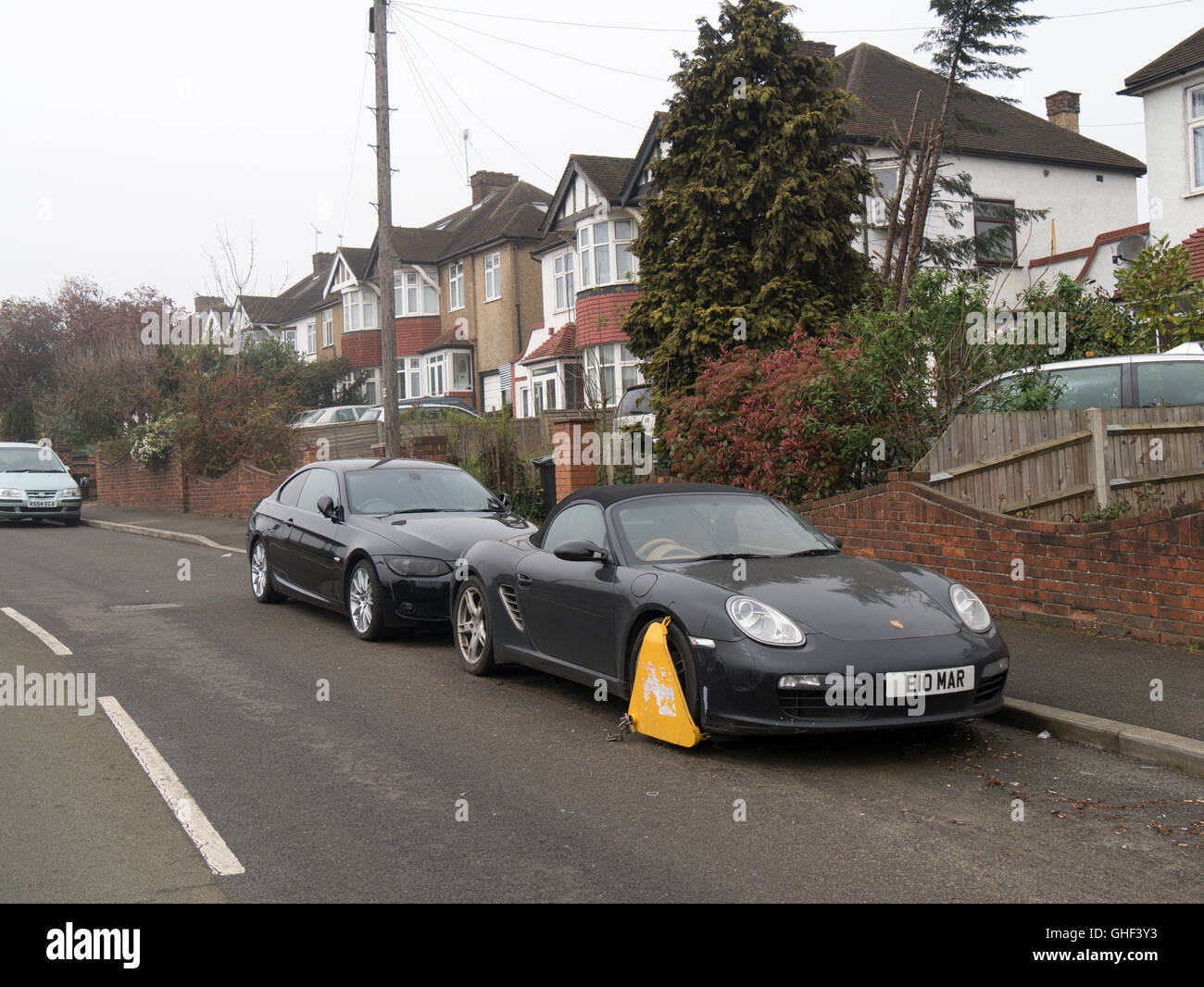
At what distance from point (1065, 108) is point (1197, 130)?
16.2 meters

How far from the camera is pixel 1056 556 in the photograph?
28.9ft

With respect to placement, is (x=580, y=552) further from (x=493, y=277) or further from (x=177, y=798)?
(x=493, y=277)

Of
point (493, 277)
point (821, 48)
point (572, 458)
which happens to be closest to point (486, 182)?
point (493, 277)

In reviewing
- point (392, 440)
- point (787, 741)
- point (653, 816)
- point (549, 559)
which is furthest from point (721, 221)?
point (653, 816)

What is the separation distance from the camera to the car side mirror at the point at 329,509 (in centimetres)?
1049

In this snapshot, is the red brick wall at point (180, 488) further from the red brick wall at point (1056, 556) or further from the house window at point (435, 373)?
the house window at point (435, 373)

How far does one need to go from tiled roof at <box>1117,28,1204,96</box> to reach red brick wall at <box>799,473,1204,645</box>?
16.1 metres

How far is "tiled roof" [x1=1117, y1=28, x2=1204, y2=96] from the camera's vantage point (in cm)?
2188

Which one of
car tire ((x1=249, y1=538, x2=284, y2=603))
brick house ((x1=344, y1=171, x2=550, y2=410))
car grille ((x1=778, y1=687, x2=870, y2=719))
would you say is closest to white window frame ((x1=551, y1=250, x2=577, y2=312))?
brick house ((x1=344, y1=171, x2=550, y2=410))

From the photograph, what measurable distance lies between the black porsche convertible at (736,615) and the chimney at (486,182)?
4734 centimetres

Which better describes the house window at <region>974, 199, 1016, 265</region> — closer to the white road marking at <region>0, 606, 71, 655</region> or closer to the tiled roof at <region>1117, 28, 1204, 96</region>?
the tiled roof at <region>1117, 28, 1204, 96</region>
